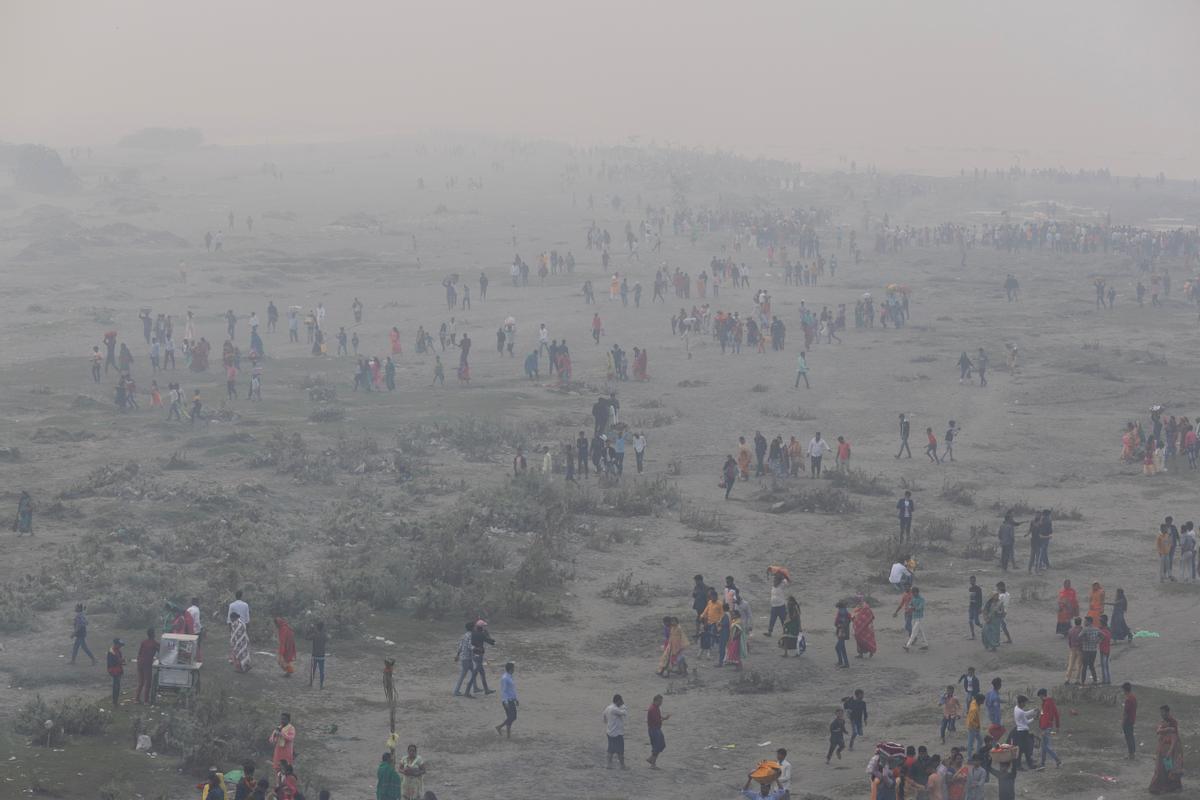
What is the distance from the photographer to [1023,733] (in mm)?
17375

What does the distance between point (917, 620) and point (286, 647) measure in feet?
31.4

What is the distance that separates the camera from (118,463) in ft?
103

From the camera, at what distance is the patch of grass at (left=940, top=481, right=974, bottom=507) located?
32.2 meters

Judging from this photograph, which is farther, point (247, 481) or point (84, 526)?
point (247, 481)

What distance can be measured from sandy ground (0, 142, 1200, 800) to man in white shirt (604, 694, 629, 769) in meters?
0.26

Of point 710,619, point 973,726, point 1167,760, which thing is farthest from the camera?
point 710,619

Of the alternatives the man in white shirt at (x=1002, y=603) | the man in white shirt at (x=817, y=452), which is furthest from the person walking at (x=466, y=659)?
the man in white shirt at (x=817, y=452)

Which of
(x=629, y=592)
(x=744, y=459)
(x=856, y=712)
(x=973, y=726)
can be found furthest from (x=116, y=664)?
(x=744, y=459)

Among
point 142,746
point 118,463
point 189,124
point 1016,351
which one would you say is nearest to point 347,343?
point 118,463

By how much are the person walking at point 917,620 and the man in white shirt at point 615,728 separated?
20.5ft

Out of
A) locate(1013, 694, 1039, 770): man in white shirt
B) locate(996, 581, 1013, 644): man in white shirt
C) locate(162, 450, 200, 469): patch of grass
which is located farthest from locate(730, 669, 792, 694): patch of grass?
locate(162, 450, 200, 469): patch of grass

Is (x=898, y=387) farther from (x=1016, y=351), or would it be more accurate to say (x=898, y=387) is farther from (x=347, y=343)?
(x=347, y=343)

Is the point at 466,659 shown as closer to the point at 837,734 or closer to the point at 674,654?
the point at 674,654

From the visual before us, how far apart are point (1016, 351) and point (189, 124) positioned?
390 ft
